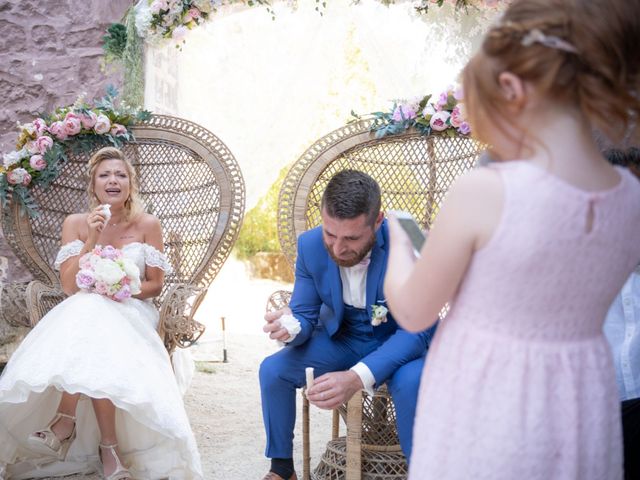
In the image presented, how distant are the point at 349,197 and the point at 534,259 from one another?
1.32 meters

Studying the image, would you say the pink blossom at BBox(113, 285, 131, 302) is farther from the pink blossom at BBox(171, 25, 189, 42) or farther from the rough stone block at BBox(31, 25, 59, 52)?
the rough stone block at BBox(31, 25, 59, 52)

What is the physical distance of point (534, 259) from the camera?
117cm

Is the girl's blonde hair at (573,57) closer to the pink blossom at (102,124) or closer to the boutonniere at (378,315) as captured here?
the boutonniere at (378,315)

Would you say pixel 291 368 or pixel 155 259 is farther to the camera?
pixel 155 259

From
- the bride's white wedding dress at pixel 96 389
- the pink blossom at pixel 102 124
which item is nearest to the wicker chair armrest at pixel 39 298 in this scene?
the bride's white wedding dress at pixel 96 389

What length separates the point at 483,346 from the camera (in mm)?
1235

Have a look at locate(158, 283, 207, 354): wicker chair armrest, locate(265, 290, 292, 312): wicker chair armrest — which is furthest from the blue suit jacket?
locate(158, 283, 207, 354): wicker chair armrest

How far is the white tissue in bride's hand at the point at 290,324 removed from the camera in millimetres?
2602

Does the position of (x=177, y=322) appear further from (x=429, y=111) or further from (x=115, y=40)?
(x=115, y=40)

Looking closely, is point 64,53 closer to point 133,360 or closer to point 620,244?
point 133,360

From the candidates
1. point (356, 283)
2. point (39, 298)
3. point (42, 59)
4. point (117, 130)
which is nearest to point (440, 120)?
point (356, 283)

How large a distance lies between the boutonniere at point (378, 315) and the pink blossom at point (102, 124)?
2.04 metres

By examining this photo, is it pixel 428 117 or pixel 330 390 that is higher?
pixel 428 117

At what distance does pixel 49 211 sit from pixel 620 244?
11.3ft
